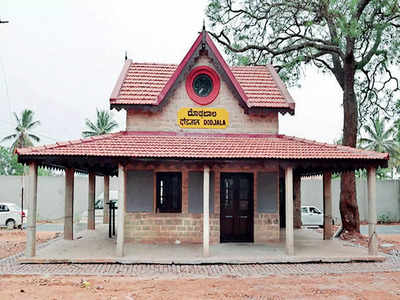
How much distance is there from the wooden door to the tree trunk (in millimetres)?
6228

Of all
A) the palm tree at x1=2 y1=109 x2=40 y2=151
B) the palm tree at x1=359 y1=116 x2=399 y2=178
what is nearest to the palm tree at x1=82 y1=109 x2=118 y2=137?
the palm tree at x1=2 y1=109 x2=40 y2=151

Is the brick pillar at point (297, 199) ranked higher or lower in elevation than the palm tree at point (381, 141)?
lower

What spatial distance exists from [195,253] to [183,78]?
6.00 m

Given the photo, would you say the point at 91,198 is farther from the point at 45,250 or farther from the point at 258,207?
the point at 258,207

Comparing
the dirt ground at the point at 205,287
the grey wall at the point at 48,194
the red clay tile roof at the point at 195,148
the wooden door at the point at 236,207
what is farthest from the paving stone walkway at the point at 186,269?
the grey wall at the point at 48,194

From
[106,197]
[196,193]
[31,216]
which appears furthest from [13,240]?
[196,193]

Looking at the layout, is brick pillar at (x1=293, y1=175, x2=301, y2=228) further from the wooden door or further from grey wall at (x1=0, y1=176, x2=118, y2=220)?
grey wall at (x1=0, y1=176, x2=118, y2=220)

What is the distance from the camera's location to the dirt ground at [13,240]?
48.9 feet

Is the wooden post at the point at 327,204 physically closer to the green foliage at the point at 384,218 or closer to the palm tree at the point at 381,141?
the green foliage at the point at 384,218

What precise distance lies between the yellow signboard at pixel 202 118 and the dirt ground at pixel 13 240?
23.6 feet

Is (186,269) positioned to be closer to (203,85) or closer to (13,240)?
(203,85)

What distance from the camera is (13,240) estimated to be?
18.3 meters

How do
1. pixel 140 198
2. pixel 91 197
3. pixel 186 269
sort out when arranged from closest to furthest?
pixel 186 269 < pixel 140 198 < pixel 91 197

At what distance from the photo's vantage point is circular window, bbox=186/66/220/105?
50.0 feet
